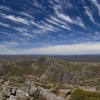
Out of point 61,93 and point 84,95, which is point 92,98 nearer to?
point 84,95

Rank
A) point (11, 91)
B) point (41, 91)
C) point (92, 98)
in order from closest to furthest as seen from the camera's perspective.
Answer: point (92, 98) → point (41, 91) → point (11, 91)

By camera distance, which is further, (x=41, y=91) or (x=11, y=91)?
(x=11, y=91)

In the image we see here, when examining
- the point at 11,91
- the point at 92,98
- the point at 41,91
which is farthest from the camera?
the point at 11,91

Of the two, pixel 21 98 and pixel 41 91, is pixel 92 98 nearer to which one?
pixel 41 91

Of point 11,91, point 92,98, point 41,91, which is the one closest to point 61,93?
point 41,91

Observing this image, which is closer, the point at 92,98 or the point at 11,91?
the point at 92,98

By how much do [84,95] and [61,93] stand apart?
24.7 ft

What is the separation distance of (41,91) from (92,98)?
12.9 metres

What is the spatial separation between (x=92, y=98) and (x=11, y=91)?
2207cm

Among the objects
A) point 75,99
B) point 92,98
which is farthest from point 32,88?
point 92,98

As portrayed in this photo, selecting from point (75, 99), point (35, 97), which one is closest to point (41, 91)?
point (35, 97)

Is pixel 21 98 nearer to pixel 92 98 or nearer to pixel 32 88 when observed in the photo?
pixel 32 88

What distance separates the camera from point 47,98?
127 ft

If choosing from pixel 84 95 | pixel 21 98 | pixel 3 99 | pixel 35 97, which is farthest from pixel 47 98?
pixel 3 99
